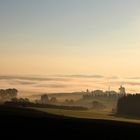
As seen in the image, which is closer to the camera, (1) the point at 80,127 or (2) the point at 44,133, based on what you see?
(2) the point at 44,133

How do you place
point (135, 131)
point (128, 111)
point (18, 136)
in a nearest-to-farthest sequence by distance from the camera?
point (18, 136), point (135, 131), point (128, 111)

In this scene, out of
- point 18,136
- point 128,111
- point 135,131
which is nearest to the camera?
point 18,136

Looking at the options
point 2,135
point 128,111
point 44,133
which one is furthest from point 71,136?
point 128,111

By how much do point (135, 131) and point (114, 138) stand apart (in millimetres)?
6384

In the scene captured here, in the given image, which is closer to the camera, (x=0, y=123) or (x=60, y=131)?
(x=60, y=131)

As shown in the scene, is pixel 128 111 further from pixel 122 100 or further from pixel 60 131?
pixel 60 131

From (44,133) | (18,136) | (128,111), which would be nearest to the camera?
(18,136)

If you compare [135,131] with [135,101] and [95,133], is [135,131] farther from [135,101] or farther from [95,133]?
[135,101]

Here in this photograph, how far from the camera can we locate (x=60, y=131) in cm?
3353

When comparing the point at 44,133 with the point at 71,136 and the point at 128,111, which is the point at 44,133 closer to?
the point at 71,136

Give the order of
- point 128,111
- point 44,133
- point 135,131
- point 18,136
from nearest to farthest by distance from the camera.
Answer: point 18,136, point 44,133, point 135,131, point 128,111

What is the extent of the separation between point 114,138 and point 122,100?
103816mm

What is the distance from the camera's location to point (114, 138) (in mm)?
31281

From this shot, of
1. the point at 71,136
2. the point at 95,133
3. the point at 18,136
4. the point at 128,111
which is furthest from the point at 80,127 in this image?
the point at 128,111
